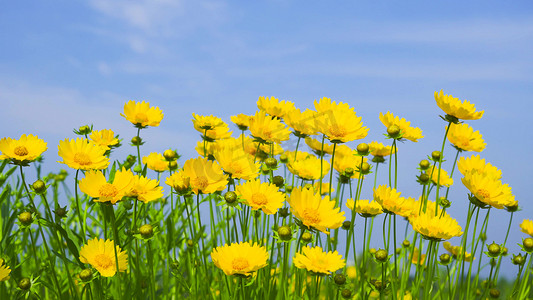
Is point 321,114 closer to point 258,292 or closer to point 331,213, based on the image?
point 331,213

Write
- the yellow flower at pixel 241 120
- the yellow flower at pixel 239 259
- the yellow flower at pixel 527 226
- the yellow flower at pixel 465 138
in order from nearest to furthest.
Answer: the yellow flower at pixel 239 259, the yellow flower at pixel 465 138, the yellow flower at pixel 241 120, the yellow flower at pixel 527 226

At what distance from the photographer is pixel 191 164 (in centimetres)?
141

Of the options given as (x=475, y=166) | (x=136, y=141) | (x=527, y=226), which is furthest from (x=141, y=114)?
(x=527, y=226)

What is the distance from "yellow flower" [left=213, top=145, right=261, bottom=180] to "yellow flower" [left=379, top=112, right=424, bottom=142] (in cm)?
58

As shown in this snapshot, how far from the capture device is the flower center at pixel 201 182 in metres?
1.38

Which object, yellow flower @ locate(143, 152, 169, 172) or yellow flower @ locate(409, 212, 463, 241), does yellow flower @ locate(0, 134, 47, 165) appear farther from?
yellow flower @ locate(409, 212, 463, 241)

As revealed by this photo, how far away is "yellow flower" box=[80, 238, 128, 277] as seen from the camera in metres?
1.43

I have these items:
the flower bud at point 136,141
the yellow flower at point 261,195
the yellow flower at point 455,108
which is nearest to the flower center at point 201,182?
the yellow flower at point 261,195

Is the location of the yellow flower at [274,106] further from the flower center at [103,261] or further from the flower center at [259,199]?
the flower center at [103,261]

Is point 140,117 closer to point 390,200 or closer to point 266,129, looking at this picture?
point 266,129

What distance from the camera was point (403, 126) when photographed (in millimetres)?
1935

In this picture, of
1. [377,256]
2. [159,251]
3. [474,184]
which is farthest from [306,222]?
[159,251]

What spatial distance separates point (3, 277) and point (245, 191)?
2.31ft

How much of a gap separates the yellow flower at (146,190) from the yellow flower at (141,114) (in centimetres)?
54
